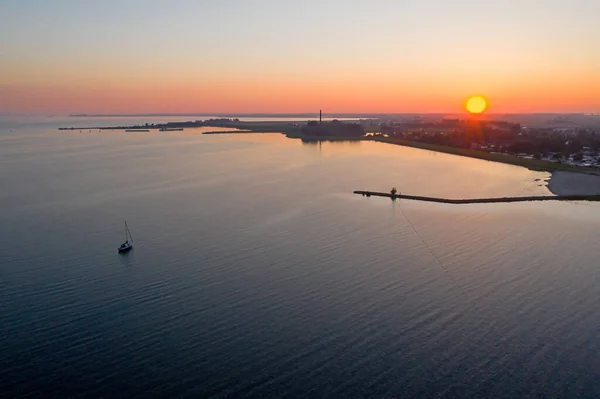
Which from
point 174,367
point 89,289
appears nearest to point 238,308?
point 174,367

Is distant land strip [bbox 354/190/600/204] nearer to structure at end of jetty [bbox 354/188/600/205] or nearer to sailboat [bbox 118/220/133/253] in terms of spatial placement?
structure at end of jetty [bbox 354/188/600/205]

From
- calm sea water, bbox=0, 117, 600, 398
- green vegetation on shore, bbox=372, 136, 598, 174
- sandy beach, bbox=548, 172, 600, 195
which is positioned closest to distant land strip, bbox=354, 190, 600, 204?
calm sea water, bbox=0, 117, 600, 398

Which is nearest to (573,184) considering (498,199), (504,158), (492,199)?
(498,199)

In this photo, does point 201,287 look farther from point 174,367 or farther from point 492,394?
point 492,394

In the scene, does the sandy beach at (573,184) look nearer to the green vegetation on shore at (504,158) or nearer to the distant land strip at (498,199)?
the distant land strip at (498,199)

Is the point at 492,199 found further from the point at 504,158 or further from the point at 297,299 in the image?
the point at 504,158

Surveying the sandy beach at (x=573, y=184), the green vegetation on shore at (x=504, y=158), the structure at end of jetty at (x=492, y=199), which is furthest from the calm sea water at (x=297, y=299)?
the green vegetation on shore at (x=504, y=158)
